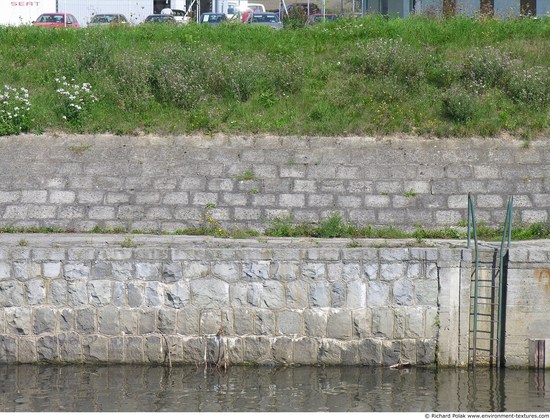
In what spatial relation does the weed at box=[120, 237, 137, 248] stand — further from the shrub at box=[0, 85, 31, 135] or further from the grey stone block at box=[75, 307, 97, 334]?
the shrub at box=[0, 85, 31, 135]

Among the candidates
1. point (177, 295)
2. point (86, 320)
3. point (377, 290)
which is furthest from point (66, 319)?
point (377, 290)

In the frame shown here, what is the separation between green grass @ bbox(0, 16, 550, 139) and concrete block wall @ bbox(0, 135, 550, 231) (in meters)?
0.46

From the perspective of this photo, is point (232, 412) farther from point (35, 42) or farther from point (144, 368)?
point (35, 42)

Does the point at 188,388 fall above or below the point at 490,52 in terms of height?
below

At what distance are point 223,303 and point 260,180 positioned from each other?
12.5 feet

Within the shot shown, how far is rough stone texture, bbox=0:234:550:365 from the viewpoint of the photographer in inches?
533

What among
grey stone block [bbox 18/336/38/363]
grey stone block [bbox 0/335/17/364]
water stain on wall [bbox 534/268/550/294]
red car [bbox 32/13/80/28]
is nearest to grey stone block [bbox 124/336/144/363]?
grey stone block [bbox 18/336/38/363]

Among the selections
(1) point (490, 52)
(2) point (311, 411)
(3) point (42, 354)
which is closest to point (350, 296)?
(2) point (311, 411)

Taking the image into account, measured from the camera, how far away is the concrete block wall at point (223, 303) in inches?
533

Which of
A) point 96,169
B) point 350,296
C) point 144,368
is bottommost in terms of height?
point 144,368

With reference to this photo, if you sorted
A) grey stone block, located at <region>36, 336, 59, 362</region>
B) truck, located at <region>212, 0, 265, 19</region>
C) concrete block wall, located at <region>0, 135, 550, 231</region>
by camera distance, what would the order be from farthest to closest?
truck, located at <region>212, 0, 265, 19</region> → concrete block wall, located at <region>0, 135, 550, 231</region> → grey stone block, located at <region>36, 336, 59, 362</region>

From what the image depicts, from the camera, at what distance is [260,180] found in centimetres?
1691

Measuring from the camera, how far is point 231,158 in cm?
1733

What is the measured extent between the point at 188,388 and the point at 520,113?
924 centimetres
